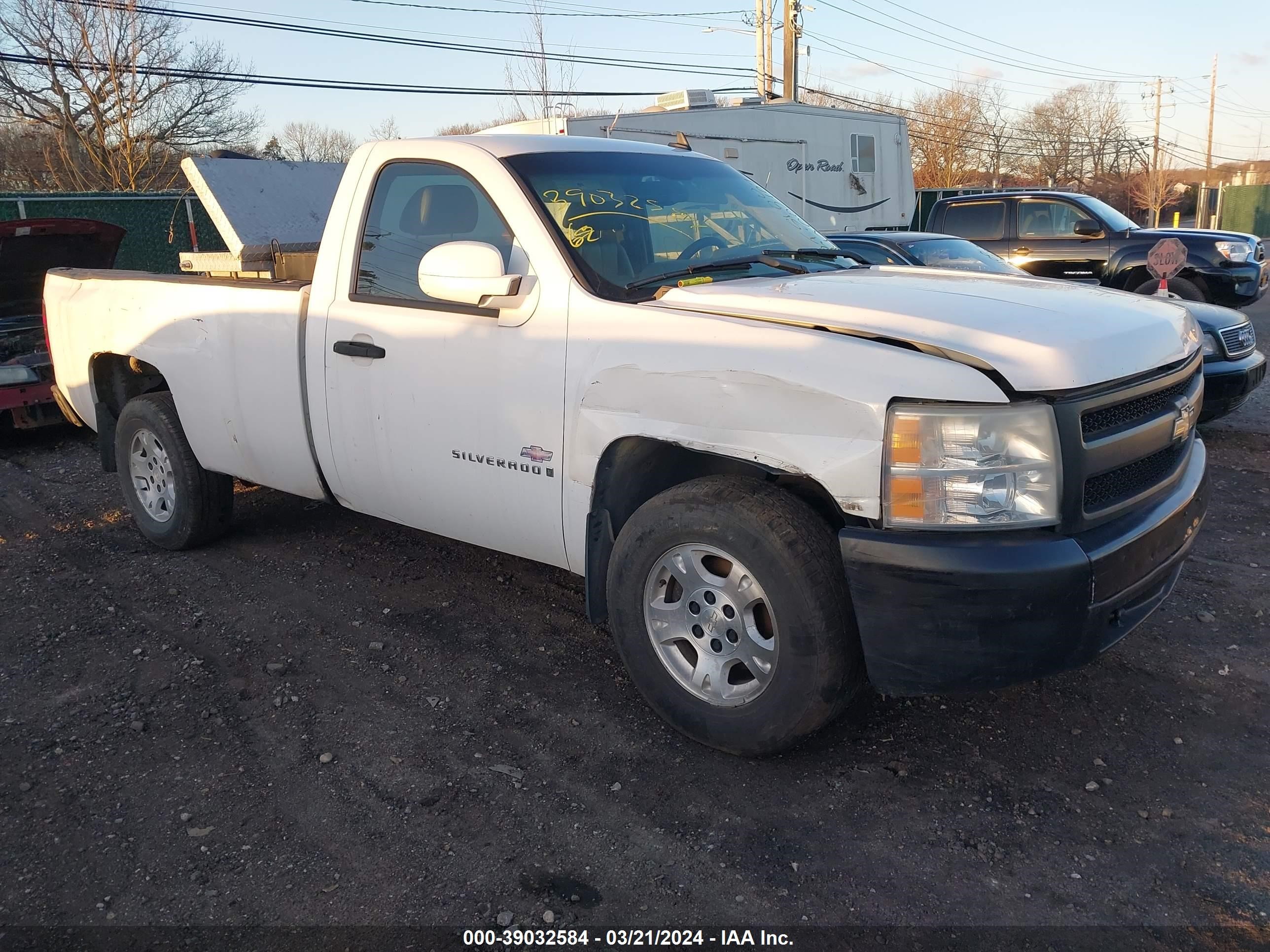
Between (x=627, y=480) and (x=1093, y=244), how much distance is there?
10.7 m

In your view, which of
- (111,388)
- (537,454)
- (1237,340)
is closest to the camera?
(537,454)

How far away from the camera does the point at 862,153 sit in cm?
1962

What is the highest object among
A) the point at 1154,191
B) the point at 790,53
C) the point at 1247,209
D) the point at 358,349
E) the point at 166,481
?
the point at 790,53

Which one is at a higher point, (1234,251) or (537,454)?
(1234,251)

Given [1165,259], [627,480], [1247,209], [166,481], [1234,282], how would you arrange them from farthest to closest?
[1247,209]
[1234,282]
[1165,259]
[166,481]
[627,480]

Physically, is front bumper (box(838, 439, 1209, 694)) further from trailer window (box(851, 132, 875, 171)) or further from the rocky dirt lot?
trailer window (box(851, 132, 875, 171))

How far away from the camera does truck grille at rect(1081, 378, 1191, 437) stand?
2.79 m

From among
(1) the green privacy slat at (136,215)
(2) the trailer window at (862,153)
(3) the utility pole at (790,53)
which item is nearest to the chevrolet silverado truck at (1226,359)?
(2) the trailer window at (862,153)

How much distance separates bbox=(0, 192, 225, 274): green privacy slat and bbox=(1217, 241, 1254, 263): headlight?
13425mm

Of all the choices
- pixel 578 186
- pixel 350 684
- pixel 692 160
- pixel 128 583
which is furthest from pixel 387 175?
pixel 128 583

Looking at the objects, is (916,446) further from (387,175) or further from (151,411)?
(151,411)

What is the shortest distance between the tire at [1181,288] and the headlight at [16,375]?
11.4 metres

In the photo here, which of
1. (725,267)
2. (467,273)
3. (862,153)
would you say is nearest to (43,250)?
(467,273)

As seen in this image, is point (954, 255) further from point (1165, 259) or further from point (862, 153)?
point (862, 153)
